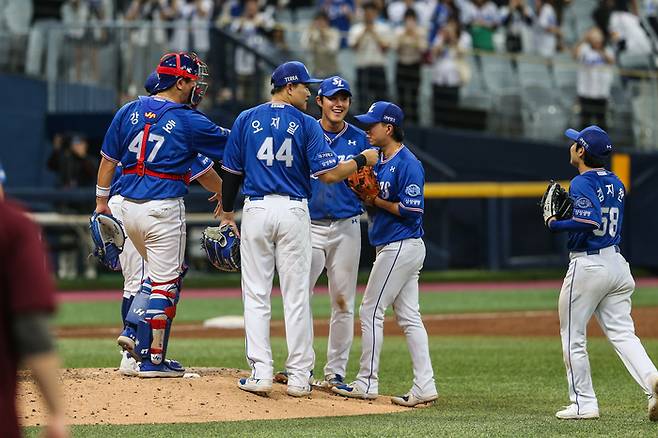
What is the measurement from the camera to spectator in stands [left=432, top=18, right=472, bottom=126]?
20484 millimetres

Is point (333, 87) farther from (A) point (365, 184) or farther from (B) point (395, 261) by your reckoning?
(B) point (395, 261)

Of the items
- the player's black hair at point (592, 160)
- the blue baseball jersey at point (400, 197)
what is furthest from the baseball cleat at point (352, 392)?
the player's black hair at point (592, 160)

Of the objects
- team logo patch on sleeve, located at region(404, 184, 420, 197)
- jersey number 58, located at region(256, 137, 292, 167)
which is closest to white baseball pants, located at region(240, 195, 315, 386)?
jersey number 58, located at region(256, 137, 292, 167)

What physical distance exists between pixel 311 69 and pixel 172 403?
499 inches

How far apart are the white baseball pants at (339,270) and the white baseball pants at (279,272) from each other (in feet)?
2.12

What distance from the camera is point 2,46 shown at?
20.0 meters

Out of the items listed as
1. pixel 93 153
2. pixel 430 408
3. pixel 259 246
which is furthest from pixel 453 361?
pixel 93 153

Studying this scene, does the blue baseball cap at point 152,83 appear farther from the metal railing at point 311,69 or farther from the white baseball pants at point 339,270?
the metal railing at point 311,69

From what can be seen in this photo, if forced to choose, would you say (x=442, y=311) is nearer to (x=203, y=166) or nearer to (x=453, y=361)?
(x=453, y=361)

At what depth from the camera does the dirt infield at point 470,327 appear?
14.0 m

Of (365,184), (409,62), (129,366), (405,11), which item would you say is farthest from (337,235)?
(405,11)

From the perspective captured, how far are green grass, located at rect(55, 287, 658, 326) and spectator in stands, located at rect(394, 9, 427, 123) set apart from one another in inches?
140

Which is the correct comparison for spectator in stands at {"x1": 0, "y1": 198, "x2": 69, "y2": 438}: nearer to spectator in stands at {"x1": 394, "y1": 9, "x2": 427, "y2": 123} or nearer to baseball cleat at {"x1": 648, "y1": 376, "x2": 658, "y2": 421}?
baseball cleat at {"x1": 648, "y1": 376, "x2": 658, "y2": 421}

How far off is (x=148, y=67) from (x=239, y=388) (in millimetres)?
12259
